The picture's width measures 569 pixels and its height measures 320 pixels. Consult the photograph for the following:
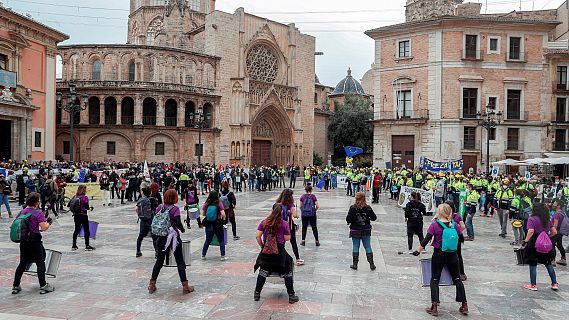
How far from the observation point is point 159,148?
129ft

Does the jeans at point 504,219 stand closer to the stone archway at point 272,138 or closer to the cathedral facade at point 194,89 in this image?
the cathedral facade at point 194,89

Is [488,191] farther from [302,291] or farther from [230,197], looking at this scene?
[302,291]

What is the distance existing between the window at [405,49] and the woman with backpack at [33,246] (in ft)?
104

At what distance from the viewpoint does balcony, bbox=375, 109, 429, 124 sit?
33.8 m

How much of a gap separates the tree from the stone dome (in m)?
8.87

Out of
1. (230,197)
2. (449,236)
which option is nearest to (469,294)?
(449,236)

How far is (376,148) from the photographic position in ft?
120

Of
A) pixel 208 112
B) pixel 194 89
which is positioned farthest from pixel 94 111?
pixel 208 112

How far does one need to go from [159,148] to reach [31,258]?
108ft

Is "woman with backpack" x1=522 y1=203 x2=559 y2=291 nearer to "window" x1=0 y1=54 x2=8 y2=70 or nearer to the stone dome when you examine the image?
"window" x1=0 y1=54 x2=8 y2=70

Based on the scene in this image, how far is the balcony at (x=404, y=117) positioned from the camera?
33.8m

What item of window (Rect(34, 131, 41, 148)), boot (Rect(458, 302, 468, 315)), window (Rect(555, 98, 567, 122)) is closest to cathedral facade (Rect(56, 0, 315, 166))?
window (Rect(34, 131, 41, 148))

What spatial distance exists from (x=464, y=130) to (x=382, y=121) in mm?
6039

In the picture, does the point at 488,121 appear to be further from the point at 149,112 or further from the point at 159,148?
the point at 149,112
